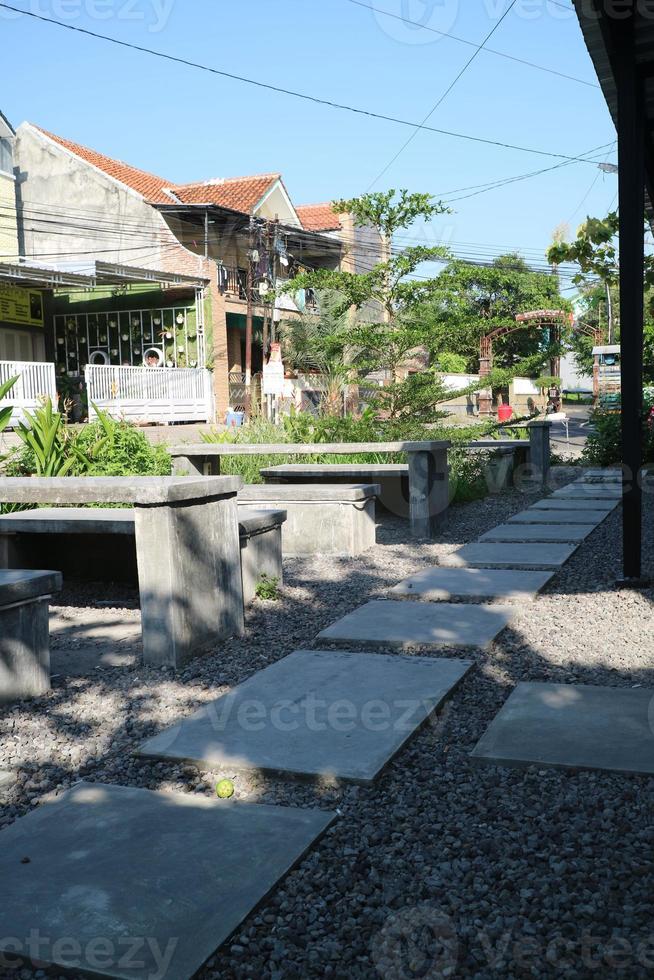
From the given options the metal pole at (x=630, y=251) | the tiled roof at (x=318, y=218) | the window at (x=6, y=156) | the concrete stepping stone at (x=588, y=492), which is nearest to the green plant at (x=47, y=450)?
the metal pole at (x=630, y=251)

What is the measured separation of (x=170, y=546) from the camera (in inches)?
171

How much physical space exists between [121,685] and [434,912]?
7.76 feet

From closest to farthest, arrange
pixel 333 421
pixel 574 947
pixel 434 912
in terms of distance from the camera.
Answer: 1. pixel 574 947
2. pixel 434 912
3. pixel 333 421

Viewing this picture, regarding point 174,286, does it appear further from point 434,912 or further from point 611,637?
point 434,912

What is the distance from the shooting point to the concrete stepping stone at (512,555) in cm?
677

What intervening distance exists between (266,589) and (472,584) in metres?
1.36

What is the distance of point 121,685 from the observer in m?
4.23

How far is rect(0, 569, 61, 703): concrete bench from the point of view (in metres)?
3.92

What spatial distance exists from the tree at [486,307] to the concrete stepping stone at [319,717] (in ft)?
39.2

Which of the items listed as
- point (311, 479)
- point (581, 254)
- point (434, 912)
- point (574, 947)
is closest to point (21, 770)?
point (434, 912)

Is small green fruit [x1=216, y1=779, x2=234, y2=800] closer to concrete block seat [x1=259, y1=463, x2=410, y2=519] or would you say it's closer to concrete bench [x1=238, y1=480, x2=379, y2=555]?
concrete bench [x1=238, y1=480, x2=379, y2=555]
